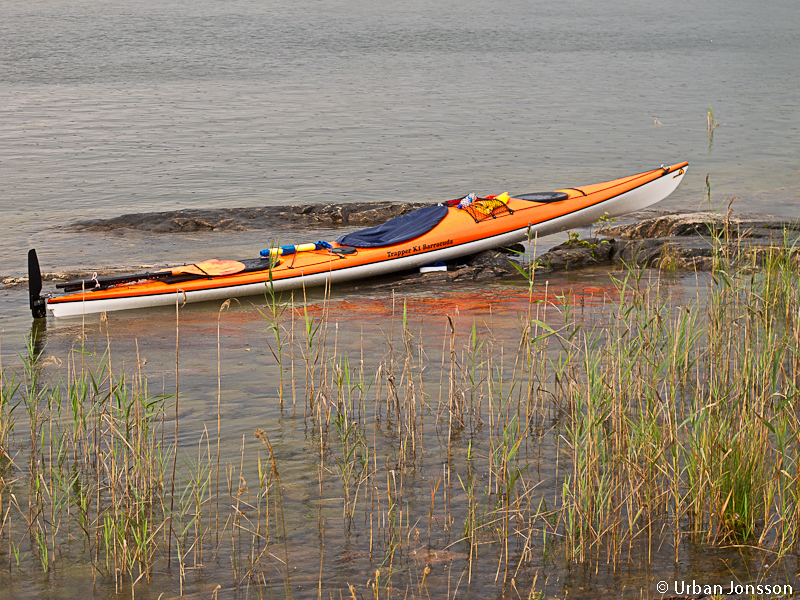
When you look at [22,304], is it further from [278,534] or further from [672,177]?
[672,177]

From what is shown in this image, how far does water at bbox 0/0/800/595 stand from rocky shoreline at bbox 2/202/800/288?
1.52 ft

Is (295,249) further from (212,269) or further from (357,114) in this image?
(357,114)

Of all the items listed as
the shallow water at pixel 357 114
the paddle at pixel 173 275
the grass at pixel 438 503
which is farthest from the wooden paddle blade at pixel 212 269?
the grass at pixel 438 503

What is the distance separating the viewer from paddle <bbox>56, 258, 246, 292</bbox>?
25.2 feet

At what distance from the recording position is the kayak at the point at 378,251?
25.3 ft

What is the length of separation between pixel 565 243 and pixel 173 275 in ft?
14.2

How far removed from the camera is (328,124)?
19.0 metres

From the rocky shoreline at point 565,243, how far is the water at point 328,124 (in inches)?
18.3

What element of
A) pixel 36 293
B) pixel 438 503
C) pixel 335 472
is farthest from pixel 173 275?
pixel 438 503

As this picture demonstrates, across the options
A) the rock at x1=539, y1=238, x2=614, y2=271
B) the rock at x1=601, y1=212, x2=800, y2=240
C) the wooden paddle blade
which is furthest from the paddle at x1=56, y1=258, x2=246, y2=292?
the rock at x1=601, y1=212, x2=800, y2=240

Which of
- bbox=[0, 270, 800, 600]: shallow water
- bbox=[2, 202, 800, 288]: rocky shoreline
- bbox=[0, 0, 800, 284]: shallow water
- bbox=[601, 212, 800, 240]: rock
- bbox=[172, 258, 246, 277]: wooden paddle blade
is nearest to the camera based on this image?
bbox=[0, 270, 800, 600]: shallow water

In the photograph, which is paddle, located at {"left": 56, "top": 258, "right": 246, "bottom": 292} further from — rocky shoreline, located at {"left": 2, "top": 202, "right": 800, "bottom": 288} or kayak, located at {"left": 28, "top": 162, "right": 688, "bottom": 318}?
rocky shoreline, located at {"left": 2, "top": 202, "right": 800, "bottom": 288}

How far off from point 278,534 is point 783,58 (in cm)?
3029

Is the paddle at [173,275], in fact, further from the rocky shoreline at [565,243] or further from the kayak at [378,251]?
the rocky shoreline at [565,243]
